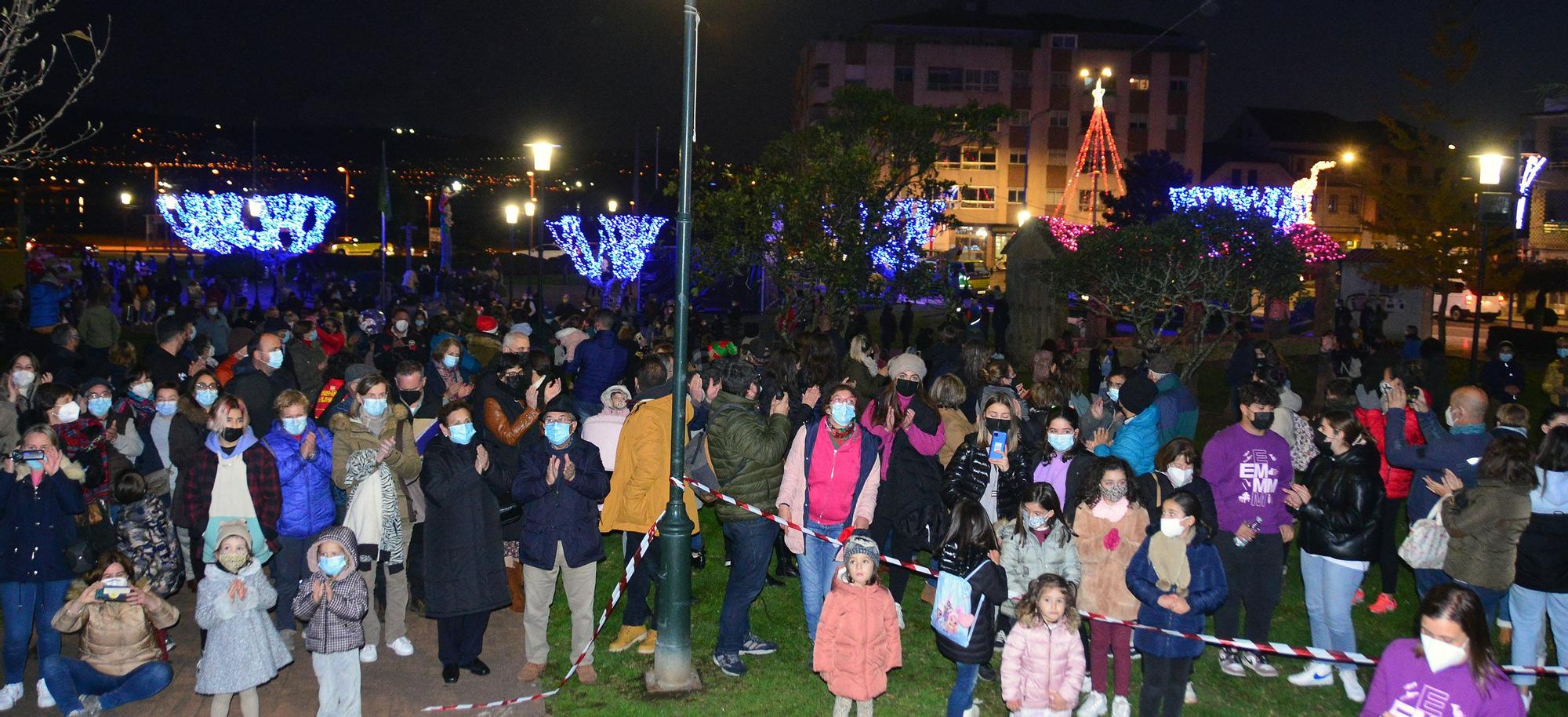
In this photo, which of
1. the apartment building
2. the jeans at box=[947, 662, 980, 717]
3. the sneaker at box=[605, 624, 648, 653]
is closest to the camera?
the jeans at box=[947, 662, 980, 717]

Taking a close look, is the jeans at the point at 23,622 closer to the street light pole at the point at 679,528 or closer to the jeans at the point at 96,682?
the jeans at the point at 96,682

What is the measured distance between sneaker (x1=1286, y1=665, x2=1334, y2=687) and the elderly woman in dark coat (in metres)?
4.84

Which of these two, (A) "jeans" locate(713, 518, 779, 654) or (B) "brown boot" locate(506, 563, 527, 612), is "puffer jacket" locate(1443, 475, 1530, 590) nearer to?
(A) "jeans" locate(713, 518, 779, 654)

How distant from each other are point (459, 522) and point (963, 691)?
2.99 meters

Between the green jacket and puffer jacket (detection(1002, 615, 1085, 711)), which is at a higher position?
the green jacket

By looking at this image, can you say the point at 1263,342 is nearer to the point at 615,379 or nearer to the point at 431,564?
the point at 615,379

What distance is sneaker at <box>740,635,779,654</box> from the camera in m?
7.33

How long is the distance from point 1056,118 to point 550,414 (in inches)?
2638

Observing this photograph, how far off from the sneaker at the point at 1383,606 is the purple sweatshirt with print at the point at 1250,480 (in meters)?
2.43

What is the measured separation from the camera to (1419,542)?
6656 mm

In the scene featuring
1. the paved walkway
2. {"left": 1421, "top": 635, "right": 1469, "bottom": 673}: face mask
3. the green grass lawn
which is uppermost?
{"left": 1421, "top": 635, "right": 1469, "bottom": 673}: face mask

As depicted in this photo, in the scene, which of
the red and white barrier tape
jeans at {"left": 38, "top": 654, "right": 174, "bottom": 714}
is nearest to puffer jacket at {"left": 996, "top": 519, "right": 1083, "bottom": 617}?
the red and white barrier tape

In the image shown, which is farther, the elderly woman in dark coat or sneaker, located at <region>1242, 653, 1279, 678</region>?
Result: sneaker, located at <region>1242, 653, 1279, 678</region>

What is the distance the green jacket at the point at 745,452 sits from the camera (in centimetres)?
668
